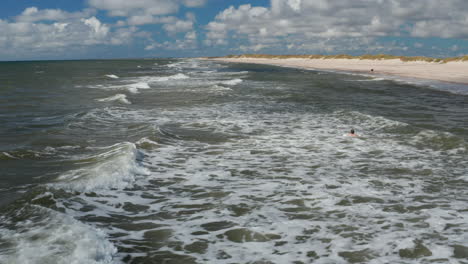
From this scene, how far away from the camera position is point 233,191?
344 inches

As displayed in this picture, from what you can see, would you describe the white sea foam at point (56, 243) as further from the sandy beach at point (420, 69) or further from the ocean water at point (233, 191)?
the sandy beach at point (420, 69)

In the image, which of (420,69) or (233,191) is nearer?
(233,191)

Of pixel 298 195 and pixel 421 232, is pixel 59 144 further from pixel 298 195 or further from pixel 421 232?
pixel 421 232

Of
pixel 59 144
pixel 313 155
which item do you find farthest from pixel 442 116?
pixel 59 144

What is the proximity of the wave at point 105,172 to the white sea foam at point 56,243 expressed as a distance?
1940 mm

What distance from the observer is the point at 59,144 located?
514 inches

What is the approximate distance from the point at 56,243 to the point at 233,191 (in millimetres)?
4034

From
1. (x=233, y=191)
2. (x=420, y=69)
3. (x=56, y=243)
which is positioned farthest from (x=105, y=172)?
(x=420, y=69)

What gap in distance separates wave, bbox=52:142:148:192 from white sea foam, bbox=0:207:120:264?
1.94m

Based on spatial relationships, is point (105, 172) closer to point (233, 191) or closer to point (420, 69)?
point (233, 191)

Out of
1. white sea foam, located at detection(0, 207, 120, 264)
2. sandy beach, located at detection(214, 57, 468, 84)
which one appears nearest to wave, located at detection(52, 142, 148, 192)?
white sea foam, located at detection(0, 207, 120, 264)

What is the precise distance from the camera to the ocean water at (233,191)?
5.98 meters

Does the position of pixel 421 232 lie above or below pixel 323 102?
below

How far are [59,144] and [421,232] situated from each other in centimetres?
1172
